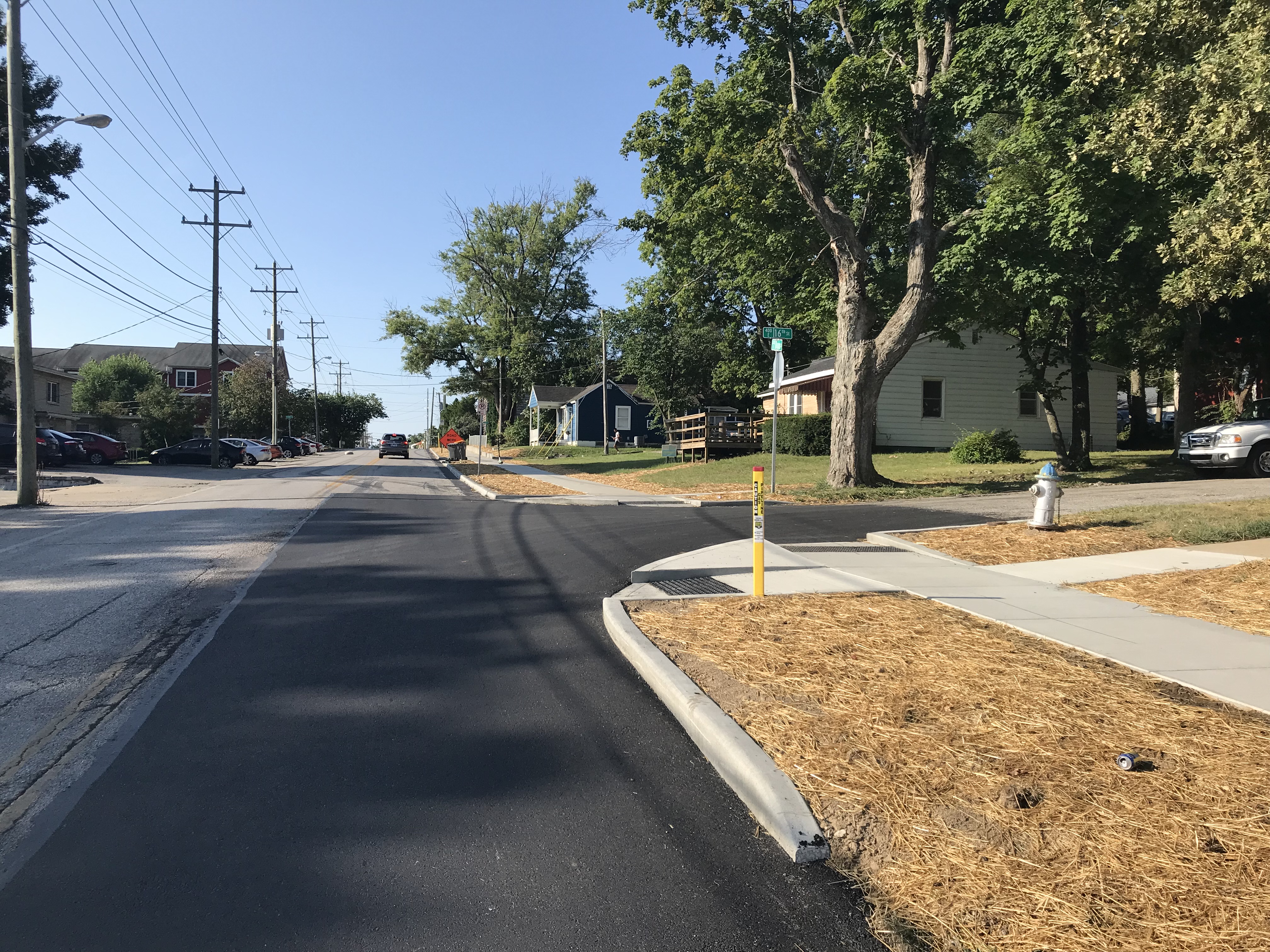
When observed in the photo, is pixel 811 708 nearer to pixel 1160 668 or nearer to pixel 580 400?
pixel 1160 668

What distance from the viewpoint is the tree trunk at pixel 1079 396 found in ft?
77.5

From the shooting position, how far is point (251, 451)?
44875 millimetres

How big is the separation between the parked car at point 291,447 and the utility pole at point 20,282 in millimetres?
41309

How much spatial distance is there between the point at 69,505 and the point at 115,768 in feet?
54.9

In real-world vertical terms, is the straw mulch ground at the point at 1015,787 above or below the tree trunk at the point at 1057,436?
below

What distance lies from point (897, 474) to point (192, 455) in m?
32.2

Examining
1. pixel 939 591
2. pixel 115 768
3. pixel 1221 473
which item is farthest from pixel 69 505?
pixel 1221 473

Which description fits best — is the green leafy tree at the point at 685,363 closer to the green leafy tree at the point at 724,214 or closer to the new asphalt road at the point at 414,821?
the green leafy tree at the point at 724,214

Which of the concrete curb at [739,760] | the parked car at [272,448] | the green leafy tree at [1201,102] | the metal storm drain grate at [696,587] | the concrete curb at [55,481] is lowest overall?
the concrete curb at [739,760]

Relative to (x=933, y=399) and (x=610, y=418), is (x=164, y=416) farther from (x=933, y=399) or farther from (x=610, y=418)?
(x=933, y=399)

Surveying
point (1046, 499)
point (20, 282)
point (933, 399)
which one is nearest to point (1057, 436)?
point (933, 399)

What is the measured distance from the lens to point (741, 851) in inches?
136

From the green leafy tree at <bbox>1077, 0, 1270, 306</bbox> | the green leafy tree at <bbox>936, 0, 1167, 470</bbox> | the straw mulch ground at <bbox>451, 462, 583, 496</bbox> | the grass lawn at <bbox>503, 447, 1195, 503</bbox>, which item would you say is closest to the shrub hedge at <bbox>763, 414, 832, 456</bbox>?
the grass lawn at <bbox>503, 447, 1195, 503</bbox>

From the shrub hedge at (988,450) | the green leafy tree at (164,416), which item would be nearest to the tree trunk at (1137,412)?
the shrub hedge at (988,450)
